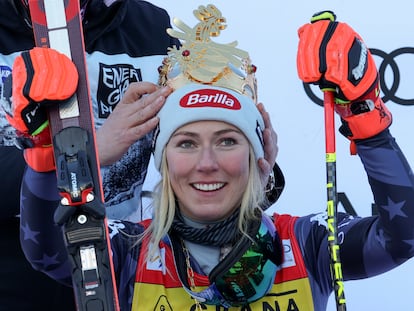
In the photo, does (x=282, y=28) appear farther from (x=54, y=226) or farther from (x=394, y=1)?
(x=54, y=226)

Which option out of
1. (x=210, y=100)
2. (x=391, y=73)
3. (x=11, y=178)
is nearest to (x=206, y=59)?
(x=210, y=100)

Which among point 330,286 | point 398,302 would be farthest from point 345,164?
point 330,286

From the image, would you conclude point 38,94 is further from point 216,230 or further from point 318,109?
point 318,109

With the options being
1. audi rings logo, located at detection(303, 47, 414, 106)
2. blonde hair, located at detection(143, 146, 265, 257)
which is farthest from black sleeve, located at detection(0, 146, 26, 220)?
audi rings logo, located at detection(303, 47, 414, 106)

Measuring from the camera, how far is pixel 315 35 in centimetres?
178

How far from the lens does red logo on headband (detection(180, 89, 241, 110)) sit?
6.72 ft

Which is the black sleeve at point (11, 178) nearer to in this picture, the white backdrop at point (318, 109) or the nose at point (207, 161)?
the nose at point (207, 161)

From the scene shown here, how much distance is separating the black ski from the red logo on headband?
26cm

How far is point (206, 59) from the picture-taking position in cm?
210

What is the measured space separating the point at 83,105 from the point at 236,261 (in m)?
0.46

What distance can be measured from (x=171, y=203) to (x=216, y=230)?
119mm

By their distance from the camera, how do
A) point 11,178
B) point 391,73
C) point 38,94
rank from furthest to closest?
point 391,73, point 11,178, point 38,94

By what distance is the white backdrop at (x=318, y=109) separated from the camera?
2604 mm

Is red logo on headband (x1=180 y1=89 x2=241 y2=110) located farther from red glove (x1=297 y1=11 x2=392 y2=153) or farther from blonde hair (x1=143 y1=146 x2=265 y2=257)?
red glove (x1=297 y1=11 x2=392 y2=153)
